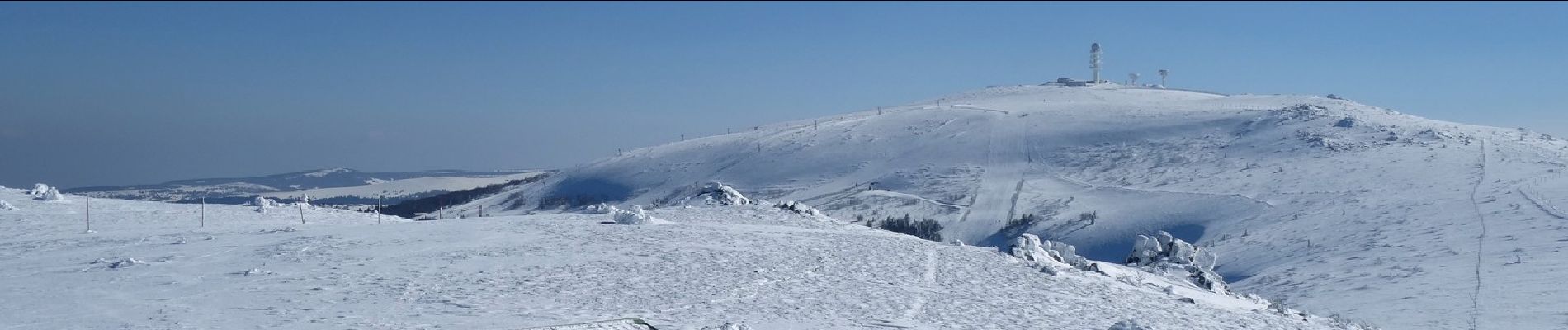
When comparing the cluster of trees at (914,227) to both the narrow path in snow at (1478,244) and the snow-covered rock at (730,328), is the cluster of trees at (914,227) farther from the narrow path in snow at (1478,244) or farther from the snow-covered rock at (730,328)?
the snow-covered rock at (730,328)

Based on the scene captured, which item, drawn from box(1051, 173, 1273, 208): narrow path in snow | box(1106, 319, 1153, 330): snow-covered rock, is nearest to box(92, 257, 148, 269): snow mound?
box(1106, 319, 1153, 330): snow-covered rock

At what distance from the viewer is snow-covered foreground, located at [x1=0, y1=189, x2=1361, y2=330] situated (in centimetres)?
1659

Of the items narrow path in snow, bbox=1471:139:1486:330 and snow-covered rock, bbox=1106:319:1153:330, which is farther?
narrow path in snow, bbox=1471:139:1486:330

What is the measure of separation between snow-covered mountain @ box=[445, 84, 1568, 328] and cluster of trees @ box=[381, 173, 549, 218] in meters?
2.90

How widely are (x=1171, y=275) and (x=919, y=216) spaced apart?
27.2 meters

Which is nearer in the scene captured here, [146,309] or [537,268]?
[146,309]

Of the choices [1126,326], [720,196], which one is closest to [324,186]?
[720,196]

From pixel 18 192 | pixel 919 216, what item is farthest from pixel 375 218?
pixel 919 216

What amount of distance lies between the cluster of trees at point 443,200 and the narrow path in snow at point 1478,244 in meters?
53.1

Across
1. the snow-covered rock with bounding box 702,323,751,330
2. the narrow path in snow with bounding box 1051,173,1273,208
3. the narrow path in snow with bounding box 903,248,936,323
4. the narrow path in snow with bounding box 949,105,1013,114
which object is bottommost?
the narrow path in snow with bounding box 903,248,936,323

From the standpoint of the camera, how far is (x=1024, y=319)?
1814 cm

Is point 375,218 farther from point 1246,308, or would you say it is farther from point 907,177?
point 907,177

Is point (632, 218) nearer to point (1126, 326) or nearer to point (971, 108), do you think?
point (1126, 326)

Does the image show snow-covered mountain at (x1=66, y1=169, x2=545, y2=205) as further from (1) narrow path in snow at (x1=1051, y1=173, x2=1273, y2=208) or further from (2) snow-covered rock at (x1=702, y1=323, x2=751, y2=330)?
(2) snow-covered rock at (x1=702, y1=323, x2=751, y2=330)
